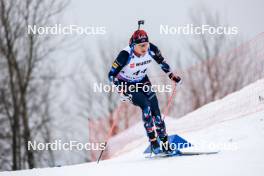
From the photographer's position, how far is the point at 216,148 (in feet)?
22.8

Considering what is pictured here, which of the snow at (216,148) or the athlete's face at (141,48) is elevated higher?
the athlete's face at (141,48)

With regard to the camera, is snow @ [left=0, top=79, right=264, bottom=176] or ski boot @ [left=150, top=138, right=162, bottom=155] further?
ski boot @ [left=150, top=138, right=162, bottom=155]

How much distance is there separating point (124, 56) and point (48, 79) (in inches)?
682

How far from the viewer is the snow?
499 cm

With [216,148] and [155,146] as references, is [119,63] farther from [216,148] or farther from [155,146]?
[216,148]

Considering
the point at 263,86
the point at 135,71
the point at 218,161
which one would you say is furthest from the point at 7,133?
the point at 218,161

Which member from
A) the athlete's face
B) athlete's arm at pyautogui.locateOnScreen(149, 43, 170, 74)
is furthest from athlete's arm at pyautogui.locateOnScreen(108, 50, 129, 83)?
athlete's arm at pyautogui.locateOnScreen(149, 43, 170, 74)

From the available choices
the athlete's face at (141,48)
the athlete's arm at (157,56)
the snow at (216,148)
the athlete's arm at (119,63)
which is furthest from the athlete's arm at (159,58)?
the snow at (216,148)

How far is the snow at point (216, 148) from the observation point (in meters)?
4.99

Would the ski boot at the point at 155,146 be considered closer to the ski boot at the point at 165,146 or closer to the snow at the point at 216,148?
the ski boot at the point at 165,146

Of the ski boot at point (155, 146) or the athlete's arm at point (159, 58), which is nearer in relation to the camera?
the ski boot at point (155, 146)
